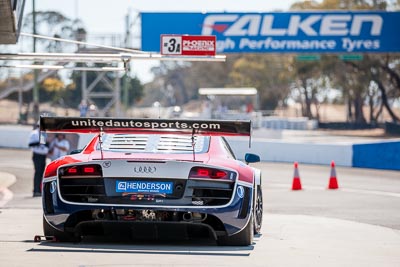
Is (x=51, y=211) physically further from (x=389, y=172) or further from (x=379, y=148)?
(x=379, y=148)

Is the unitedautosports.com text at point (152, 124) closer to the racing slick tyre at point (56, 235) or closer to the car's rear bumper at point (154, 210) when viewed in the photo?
the car's rear bumper at point (154, 210)

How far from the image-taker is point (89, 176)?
9180 mm

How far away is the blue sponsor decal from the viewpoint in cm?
909

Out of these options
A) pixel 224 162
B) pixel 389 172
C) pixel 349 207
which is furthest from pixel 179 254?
pixel 389 172

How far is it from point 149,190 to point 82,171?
630mm

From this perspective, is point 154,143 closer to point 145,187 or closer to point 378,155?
point 145,187

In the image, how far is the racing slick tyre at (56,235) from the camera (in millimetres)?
9336

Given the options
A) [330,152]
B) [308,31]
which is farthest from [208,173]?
[308,31]

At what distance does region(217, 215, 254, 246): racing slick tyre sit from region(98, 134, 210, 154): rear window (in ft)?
2.80

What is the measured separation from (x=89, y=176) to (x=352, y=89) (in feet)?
217

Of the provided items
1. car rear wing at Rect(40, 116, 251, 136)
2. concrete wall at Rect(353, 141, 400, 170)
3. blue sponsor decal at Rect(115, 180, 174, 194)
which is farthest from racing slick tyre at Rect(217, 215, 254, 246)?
concrete wall at Rect(353, 141, 400, 170)

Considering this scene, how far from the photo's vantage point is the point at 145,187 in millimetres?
9109

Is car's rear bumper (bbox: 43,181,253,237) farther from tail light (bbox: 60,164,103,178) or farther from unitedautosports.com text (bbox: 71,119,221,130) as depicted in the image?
unitedautosports.com text (bbox: 71,119,221,130)

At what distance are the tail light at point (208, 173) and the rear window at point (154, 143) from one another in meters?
0.54
